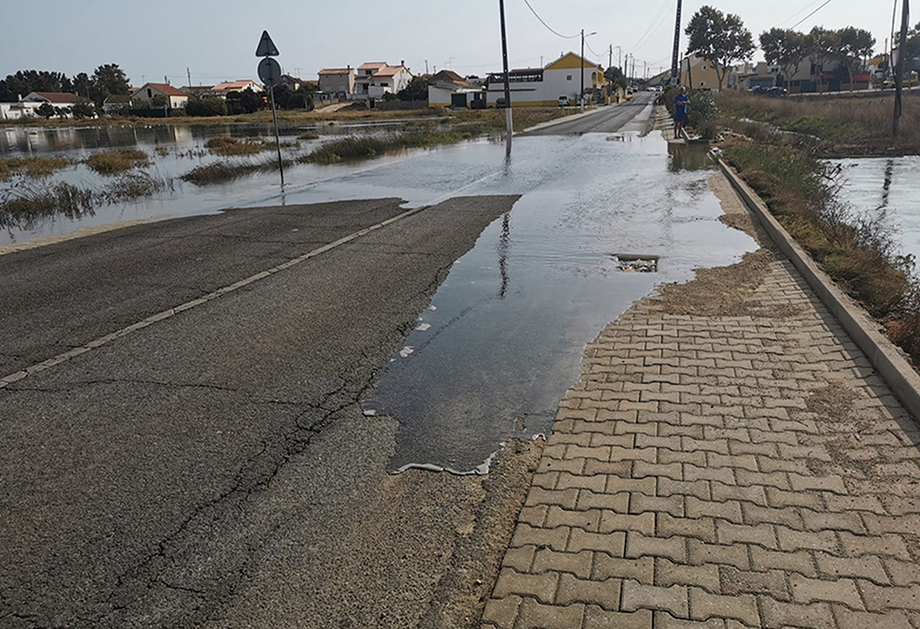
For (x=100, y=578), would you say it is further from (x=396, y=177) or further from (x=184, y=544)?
(x=396, y=177)

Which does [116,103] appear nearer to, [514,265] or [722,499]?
[514,265]

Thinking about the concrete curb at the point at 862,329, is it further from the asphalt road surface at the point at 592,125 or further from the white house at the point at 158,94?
the white house at the point at 158,94

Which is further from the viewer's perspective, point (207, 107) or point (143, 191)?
point (207, 107)

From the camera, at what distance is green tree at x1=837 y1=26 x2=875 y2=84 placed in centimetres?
10544

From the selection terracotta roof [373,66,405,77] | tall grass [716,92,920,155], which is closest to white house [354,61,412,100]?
terracotta roof [373,66,405,77]

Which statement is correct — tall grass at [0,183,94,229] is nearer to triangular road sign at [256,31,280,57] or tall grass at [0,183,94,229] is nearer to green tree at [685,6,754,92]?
triangular road sign at [256,31,280,57]

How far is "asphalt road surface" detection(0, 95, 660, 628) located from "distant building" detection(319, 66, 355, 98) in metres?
141

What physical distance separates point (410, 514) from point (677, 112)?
3102 centimetres

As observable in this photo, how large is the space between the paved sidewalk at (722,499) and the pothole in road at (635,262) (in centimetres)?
287

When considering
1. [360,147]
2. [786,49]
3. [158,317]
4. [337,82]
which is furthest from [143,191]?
[337,82]

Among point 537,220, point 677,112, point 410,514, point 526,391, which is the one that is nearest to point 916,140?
point 677,112

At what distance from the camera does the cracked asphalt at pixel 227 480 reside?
3102 millimetres

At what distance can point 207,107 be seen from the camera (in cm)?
9450

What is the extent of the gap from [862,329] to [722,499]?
2.98 meters
